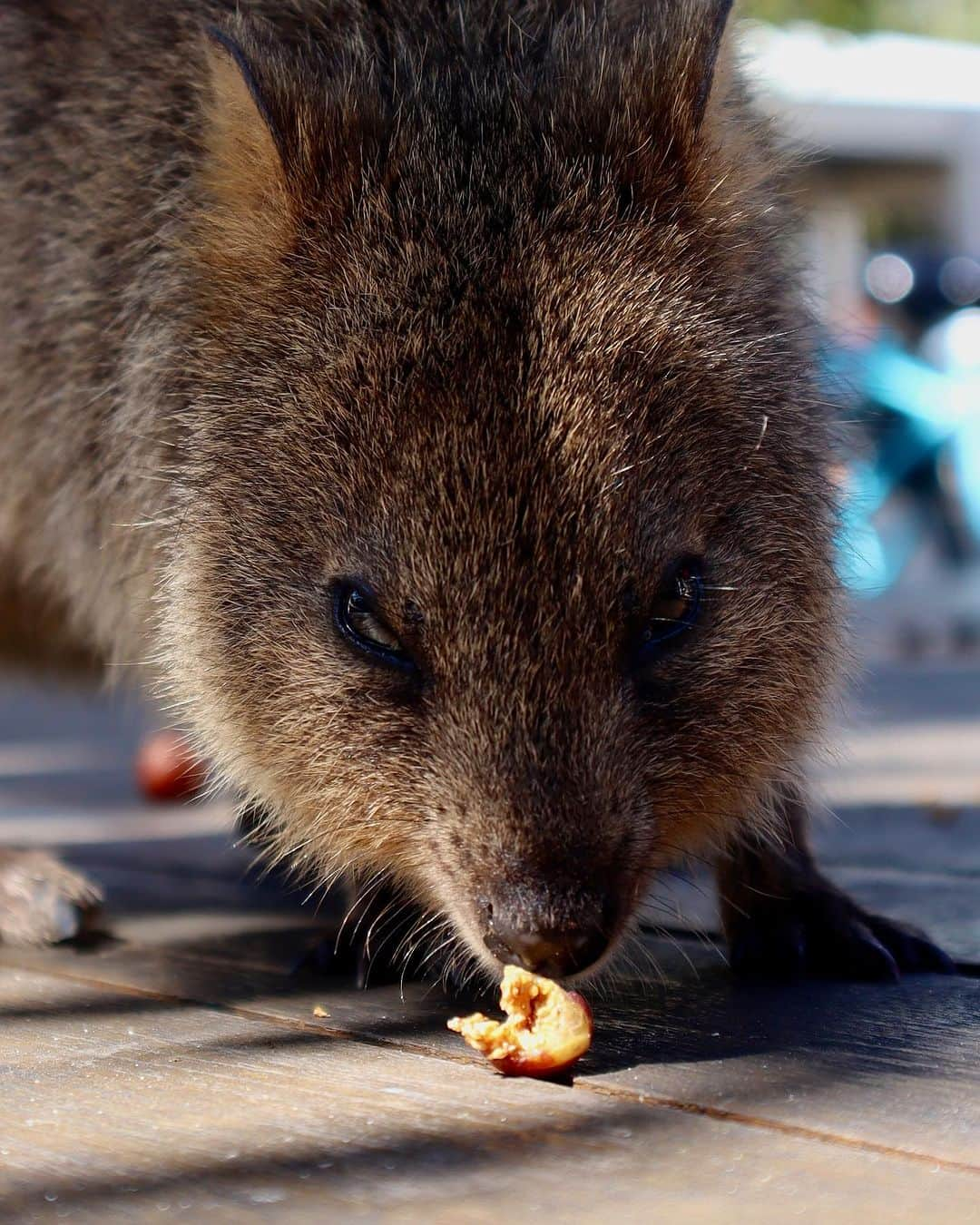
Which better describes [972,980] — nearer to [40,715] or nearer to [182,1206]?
[182,1206]

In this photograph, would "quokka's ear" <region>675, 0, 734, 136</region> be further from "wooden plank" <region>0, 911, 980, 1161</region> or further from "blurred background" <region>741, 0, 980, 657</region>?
"wooden plank" <region>0, 911, 980, 1161</region>

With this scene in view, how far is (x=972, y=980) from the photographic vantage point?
3.23 meters

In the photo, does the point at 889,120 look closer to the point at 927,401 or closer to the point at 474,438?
the point at 927,401

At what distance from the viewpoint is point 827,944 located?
11.2 feet

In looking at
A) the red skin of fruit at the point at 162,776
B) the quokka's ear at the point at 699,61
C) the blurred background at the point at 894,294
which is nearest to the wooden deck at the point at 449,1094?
the blurred background at the point at 894,294

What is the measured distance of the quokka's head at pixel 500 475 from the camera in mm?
2895

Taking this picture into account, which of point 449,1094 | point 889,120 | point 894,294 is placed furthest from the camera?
point 889,120

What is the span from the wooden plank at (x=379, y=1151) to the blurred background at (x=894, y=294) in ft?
5.29

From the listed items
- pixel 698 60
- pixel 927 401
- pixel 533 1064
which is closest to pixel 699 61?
pixel 698 60

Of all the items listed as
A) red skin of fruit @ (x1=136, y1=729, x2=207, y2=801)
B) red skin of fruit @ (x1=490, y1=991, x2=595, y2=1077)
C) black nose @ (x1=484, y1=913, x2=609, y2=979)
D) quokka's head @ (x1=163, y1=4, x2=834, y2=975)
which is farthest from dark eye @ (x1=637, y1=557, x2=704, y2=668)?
red skin of fruit @ (x1=136, y1=729, x2=207, y2=801)

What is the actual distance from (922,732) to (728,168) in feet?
13.7

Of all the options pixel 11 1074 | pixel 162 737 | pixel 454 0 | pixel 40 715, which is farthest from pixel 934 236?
pixel 11 1074

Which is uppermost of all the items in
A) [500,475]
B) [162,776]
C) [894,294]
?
[894,294]

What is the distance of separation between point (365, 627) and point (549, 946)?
0.76 metres
